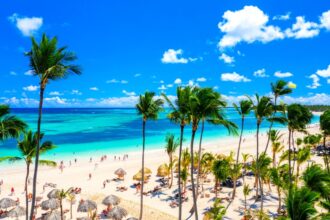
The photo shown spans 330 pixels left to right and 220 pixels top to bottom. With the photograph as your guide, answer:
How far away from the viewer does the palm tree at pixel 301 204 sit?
12.5 metres

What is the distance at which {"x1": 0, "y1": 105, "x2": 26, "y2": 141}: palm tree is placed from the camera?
14.3 m

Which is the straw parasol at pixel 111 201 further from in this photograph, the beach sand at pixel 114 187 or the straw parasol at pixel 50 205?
the straw parasol at pixel 50 205

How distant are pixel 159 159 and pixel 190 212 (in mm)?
30162

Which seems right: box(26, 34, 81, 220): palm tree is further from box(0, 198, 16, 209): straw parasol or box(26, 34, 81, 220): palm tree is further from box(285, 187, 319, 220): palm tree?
box(0, 198, 16, 209): straw parasol

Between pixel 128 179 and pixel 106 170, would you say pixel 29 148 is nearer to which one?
pixel 128 179

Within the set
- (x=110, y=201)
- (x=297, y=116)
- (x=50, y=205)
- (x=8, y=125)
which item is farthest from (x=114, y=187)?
(x=8, y=125)

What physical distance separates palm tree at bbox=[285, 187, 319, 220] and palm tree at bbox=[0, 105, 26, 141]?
13.2 meters

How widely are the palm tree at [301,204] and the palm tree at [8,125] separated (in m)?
13.2

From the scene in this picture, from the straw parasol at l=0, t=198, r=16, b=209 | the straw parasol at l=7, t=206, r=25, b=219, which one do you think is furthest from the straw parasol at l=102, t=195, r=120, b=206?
the straw parasol at l=0, t=198, r=16, b=209

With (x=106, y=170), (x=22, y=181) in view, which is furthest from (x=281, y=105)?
(x=22, y=181)

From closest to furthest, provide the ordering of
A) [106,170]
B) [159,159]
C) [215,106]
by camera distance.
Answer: [215,106] < [106,170] < [159,159]

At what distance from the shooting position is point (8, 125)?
1453 centimetres

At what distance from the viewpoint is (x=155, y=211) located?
28625 millimetres

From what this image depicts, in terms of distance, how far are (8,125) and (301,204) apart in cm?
1397
